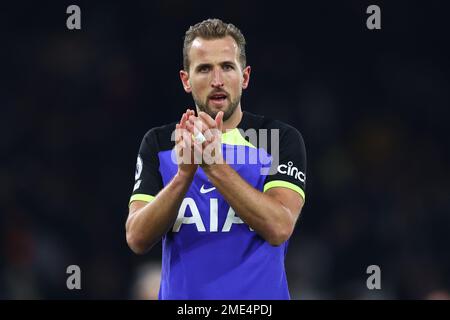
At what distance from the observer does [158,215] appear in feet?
11.4

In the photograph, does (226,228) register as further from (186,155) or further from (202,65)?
(202,65)

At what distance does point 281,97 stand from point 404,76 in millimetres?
1622

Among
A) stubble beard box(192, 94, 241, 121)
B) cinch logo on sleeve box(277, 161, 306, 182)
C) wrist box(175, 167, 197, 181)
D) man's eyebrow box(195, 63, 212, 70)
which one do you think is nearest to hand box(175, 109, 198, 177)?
wrist box(175, 167, 197, 181)

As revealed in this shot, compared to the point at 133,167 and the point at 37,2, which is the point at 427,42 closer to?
the point at 133,167

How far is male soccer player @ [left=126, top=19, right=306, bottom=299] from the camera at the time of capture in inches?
136

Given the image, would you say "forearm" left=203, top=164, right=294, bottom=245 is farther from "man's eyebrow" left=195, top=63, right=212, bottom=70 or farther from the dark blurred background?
the dark blurred background

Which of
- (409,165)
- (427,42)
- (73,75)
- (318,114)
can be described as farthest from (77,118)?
(427,42)

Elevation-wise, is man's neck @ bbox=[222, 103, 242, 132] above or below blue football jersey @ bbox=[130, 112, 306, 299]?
above

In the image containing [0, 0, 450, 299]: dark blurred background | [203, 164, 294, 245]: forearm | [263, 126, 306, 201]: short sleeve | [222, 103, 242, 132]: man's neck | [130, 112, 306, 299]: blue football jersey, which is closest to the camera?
[203, 164, 294, 245]: forearm

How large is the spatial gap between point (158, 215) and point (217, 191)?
333mm

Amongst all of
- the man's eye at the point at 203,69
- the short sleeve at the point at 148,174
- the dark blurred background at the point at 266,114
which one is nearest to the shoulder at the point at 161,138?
the short sleeve at the point at 148,174

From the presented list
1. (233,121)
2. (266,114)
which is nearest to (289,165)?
(233,121)
